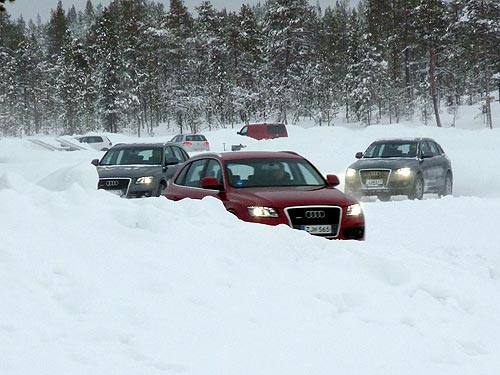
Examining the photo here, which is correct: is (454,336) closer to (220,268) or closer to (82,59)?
(220,268)

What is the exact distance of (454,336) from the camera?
550 cm

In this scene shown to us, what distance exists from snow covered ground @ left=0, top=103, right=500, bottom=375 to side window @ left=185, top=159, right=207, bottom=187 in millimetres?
2462

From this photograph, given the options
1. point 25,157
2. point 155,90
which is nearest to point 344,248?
point 25,157

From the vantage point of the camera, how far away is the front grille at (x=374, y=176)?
1664cm

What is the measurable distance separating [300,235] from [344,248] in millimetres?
488

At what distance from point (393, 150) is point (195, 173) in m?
8.20

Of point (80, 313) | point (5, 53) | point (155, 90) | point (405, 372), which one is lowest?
point (405, 372)

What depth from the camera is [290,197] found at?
911 centimetres

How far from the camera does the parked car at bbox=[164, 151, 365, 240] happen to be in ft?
29.4

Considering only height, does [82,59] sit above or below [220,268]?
above

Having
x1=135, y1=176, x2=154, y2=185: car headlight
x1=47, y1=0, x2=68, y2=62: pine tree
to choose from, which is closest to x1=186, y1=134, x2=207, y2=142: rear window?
x1=135, y1=176, x2=154, y2=185: car headlight

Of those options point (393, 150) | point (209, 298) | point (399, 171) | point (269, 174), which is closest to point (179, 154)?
point (399, 171)

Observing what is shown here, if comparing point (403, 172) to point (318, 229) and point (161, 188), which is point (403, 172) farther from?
point (318, 229)

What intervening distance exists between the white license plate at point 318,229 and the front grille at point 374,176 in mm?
7915
